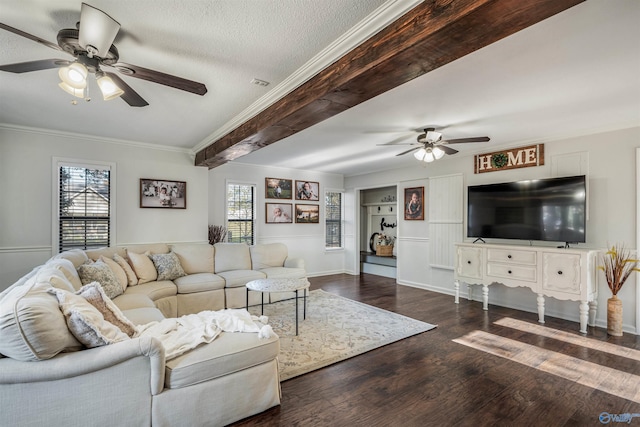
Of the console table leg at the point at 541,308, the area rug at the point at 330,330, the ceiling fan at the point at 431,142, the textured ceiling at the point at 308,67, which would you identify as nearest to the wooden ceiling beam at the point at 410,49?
the textured ceiling at the point at 308,67

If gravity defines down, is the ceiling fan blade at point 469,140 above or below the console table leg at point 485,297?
above

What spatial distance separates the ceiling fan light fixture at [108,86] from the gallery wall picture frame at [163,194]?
300cm

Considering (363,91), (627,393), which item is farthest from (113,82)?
(627,393)

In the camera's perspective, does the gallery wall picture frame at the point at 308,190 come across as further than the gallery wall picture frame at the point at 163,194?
Yes

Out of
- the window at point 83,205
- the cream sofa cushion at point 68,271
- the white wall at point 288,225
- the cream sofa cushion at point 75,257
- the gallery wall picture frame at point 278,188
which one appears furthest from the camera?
the gallery wall picture frame at point 278,188

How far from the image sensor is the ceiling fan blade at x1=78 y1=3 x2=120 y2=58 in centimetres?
168

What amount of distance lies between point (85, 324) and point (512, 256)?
15.7 feet

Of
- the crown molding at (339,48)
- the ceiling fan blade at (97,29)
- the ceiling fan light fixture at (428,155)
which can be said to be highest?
the crown molding at (339,48)

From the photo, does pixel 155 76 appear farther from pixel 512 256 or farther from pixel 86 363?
pixel 512 256

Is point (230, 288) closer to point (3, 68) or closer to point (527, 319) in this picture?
point (3, 68)

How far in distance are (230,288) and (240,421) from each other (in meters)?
2.56

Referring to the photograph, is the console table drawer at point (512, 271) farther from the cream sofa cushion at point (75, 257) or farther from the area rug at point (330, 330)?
the cream sofa cushion at point (75, 257)

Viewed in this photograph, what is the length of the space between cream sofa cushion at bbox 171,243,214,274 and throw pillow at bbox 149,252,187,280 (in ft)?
0.66

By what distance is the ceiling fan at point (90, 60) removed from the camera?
1745mm
